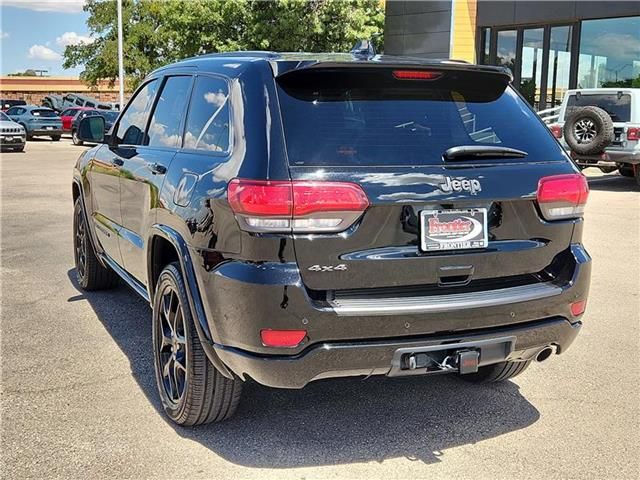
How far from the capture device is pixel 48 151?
2545 centimetres

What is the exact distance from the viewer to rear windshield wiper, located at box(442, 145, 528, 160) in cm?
323

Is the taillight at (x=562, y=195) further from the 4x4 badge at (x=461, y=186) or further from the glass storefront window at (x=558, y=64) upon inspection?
the glass storefront window at (x=558, y=64)

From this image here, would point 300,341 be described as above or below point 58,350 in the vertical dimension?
above

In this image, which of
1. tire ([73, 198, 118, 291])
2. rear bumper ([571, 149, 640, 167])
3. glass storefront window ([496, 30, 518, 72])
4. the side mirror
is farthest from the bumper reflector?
glass storefront window ([496, 30, 518, 72])

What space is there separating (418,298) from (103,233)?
2.98 m

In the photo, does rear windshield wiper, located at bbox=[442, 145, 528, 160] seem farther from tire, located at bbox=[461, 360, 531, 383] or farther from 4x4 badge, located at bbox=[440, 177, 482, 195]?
tire, located at bbox=[461, 360, 531, 383]

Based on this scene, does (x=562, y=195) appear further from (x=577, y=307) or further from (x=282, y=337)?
(x=282, y=337)

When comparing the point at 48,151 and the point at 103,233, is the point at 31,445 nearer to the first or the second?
the point at 103,233

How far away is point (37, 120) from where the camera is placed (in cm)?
3056

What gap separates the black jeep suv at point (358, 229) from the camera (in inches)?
117

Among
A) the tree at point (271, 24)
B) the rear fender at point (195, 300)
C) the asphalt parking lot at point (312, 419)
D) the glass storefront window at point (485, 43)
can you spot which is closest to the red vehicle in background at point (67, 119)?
the tree at point (271, 24)

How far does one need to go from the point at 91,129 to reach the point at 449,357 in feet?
12.1

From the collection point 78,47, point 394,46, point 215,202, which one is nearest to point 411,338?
point 215,202

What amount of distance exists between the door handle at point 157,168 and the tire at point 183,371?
1.90ft
